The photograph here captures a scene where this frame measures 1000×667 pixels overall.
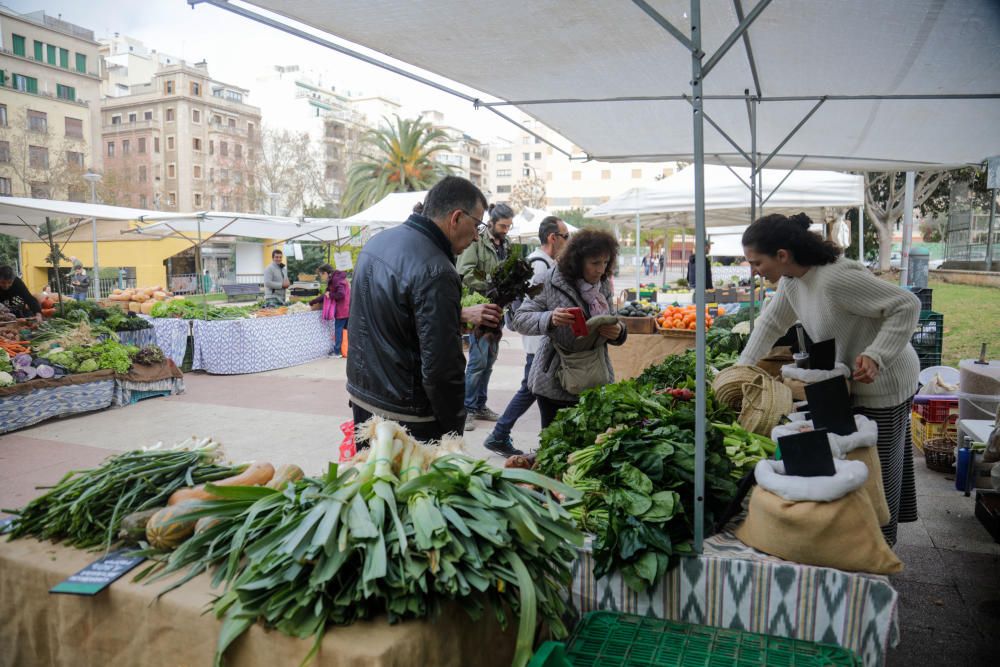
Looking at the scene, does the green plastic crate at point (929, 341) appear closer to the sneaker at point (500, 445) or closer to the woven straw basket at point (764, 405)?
the sneaker at point (500, 445)

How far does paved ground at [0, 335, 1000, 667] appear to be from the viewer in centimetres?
321

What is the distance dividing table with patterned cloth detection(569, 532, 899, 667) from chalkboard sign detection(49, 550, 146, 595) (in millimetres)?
1410

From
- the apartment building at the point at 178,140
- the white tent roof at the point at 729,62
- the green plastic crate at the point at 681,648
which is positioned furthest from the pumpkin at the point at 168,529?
the apartment building at the point at 178,140

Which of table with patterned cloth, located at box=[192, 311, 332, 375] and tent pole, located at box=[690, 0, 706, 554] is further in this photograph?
table with patterned cloth, located at box=[192, 311, 332, 375]

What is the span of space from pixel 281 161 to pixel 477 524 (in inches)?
2281

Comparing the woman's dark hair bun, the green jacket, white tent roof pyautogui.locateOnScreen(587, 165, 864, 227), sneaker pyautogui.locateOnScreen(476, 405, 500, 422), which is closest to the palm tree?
white tent roof pyautogui.locateOnScreen(587, 165, 864, 227)

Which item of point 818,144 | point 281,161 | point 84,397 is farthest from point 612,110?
point 281,161

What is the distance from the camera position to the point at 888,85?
4227 millimetres

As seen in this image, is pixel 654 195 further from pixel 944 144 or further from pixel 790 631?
pixel 790 631

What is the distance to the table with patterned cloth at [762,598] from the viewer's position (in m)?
1.94

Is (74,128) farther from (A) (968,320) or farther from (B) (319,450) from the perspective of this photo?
(A) (968,320)

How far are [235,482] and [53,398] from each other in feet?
22.6

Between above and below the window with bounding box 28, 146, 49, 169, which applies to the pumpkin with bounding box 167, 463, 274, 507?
below

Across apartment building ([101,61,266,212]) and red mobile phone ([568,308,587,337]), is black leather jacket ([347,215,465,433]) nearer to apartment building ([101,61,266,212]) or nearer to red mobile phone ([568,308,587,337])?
red mobile phone ([568,308,587,337])
